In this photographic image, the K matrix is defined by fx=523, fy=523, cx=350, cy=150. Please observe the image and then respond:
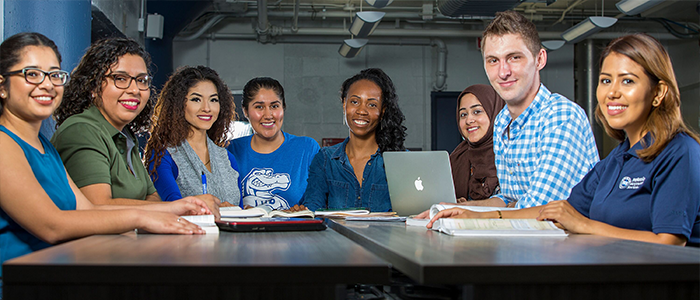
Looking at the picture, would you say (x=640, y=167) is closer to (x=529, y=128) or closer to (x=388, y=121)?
(x=529, y=128)

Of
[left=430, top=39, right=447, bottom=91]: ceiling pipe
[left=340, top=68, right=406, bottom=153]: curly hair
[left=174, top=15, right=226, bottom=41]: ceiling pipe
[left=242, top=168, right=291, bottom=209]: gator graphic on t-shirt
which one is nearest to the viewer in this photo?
[left=340, top=68, right=406, bottom=153]: curly hair

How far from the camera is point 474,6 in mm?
6000

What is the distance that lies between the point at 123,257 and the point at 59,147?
100cm

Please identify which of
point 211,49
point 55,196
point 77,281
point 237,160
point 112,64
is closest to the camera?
point 77,281

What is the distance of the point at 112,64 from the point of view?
2004 millimetres

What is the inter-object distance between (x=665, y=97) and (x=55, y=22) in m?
2.73

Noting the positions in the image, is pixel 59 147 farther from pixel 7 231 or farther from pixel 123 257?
pixel 123 257

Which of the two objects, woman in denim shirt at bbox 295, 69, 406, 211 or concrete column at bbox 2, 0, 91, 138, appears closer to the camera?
concrete column at bbox 2, 0, 91, 138

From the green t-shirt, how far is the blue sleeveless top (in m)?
0.17

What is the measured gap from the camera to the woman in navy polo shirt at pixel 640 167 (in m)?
1.33

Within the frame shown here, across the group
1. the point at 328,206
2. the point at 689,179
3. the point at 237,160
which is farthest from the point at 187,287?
the point at 237,160

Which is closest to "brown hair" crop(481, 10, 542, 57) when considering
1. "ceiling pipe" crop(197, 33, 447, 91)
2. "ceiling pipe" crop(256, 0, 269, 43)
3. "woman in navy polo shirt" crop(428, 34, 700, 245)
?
"woman in navy polo shirt" crop(428, 34, 700, 245)

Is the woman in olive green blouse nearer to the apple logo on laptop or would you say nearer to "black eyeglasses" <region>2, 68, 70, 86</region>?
"black eyeglasses" <region>2, 68, 70, 86</region>

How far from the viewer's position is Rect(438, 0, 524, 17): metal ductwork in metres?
5.85
